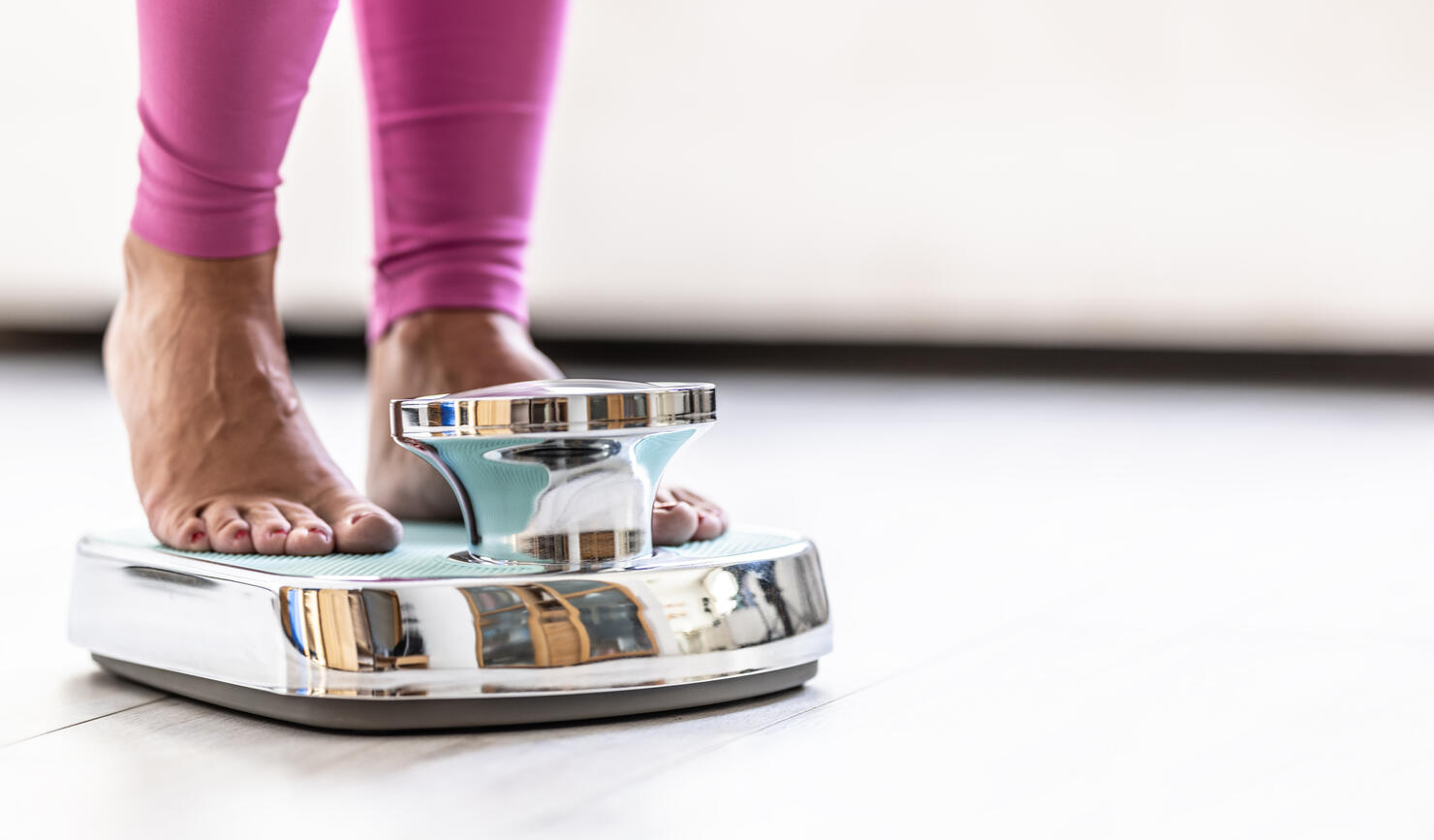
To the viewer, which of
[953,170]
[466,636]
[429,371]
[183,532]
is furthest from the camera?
[953,170]

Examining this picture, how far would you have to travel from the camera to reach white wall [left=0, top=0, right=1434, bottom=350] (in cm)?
234

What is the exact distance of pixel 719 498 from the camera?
1.18 m

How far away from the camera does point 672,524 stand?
24.2 inches

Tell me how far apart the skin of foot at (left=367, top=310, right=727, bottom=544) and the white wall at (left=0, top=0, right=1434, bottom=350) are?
6.16 feet

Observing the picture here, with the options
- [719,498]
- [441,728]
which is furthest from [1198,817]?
[719,498]

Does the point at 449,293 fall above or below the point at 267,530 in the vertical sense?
above

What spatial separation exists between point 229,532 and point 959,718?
1.01ft

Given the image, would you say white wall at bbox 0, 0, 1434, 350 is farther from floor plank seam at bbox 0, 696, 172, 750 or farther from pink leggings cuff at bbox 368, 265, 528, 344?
floor plank seam at bbox 0, 696, 172, 750

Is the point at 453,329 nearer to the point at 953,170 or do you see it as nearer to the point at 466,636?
the point at 466,636

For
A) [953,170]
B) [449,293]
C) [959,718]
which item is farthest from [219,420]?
[953,170]

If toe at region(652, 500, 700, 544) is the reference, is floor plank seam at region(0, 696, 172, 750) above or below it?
below

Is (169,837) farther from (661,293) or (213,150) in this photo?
A: (661,293)

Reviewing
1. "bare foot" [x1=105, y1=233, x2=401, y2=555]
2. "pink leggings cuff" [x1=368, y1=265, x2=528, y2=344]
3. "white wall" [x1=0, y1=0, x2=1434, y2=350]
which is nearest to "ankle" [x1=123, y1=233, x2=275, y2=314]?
"bare foot" [x1=105, y1=233, x2=401, y2=555]

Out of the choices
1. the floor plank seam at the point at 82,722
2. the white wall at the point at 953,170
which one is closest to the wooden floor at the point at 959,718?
the floor plank seam at the point at 82,722
